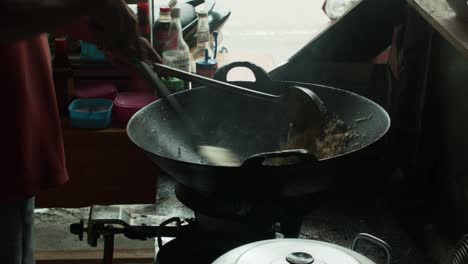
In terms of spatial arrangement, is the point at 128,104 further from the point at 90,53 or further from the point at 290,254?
the point at 290,254

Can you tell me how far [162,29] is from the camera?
84.0 inches

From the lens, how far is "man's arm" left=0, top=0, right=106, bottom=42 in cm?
79

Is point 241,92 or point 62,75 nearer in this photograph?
point 241,92

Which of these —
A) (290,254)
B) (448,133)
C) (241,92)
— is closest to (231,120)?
(241,92)

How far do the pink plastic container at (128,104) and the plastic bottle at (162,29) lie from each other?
0.16 meters

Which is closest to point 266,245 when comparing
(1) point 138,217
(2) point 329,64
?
(1) point 138,217

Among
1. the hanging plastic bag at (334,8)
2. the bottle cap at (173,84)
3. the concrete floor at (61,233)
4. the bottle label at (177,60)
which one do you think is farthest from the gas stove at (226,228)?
the hanging plastic bag at (334,8)

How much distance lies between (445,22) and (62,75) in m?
1.29

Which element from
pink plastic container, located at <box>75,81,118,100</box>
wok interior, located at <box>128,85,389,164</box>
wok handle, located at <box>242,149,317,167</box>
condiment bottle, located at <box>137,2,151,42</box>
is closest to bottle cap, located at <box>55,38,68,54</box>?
pink plastic container, located at <box>75,81,118,100</box>

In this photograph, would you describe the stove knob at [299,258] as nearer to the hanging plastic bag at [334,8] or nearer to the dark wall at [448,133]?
the dark wall at [448,133]

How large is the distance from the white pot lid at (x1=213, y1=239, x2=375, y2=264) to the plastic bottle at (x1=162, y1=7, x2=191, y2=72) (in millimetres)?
1201

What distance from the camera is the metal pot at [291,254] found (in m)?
0.82

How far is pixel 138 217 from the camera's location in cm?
120

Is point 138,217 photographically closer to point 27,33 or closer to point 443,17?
point 27,33
